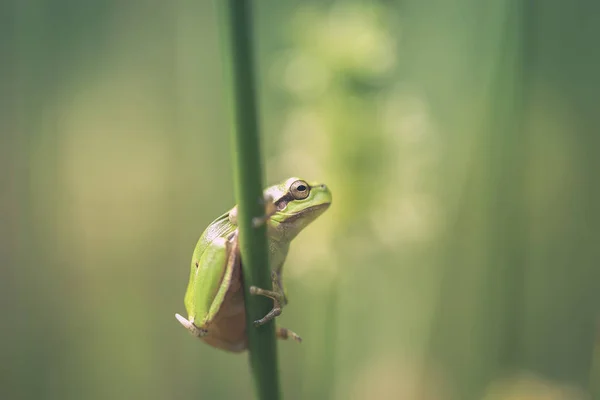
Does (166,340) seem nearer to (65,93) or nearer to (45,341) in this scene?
(45,341)

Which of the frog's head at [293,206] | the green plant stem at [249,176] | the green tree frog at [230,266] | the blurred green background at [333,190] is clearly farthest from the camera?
the blurred green background at [333,190]

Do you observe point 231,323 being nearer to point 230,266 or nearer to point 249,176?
point 230,266

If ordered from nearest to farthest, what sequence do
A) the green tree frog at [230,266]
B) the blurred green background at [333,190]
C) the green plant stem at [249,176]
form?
the green plant stem at [249,176] < the green tree frog at [230,266] < the blurred green background at [333,190]

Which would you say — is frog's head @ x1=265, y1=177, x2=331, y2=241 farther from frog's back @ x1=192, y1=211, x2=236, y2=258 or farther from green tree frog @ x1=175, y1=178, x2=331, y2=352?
frog's back @ x1=192, y1=211, x2=236, y2=258

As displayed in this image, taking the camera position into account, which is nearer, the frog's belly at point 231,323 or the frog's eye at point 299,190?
the frog's belly at point 231,323

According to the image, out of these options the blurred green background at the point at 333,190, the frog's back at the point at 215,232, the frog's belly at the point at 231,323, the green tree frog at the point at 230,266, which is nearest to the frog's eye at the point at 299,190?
the green tree frog at the point at 230,266

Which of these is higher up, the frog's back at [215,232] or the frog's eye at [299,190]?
the frog's eye at [299,190]

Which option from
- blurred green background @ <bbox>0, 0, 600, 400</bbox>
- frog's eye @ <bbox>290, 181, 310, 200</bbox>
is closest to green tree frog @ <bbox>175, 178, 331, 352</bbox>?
frog's eye @ <bbox>290, 181, 310, 200</bbox>

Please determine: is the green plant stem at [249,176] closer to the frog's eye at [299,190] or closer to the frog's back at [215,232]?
the frog's back at [215,232]
